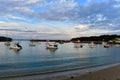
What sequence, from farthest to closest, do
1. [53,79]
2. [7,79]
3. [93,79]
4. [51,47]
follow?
1. [51,47]
2. [7,79]
3. [53,79]
4. [93,79]

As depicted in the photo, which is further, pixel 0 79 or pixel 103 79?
pixel 0 79

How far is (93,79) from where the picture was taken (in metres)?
18.3

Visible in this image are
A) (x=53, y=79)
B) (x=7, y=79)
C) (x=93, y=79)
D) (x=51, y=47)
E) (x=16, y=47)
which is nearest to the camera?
(x=93, y=79)

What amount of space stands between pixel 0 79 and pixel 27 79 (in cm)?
236

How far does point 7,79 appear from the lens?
22.8 metres

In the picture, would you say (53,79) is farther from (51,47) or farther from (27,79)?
(51,47)

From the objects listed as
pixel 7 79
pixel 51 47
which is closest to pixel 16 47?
pixel 51 47

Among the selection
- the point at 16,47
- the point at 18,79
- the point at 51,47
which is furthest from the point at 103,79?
the point at 51,47

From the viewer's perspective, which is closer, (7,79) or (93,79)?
(93,79)

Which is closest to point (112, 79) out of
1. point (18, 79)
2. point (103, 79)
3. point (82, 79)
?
point (103, 79)

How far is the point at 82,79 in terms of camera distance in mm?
18453

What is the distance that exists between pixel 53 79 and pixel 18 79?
329 cm

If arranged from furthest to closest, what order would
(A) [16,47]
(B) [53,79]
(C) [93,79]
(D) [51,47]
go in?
1. (D) [51,47]
2. (A) [16,47]
3. (B) [53,79]
4. (C) [93,79]

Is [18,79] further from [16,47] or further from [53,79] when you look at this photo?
[16,47]
